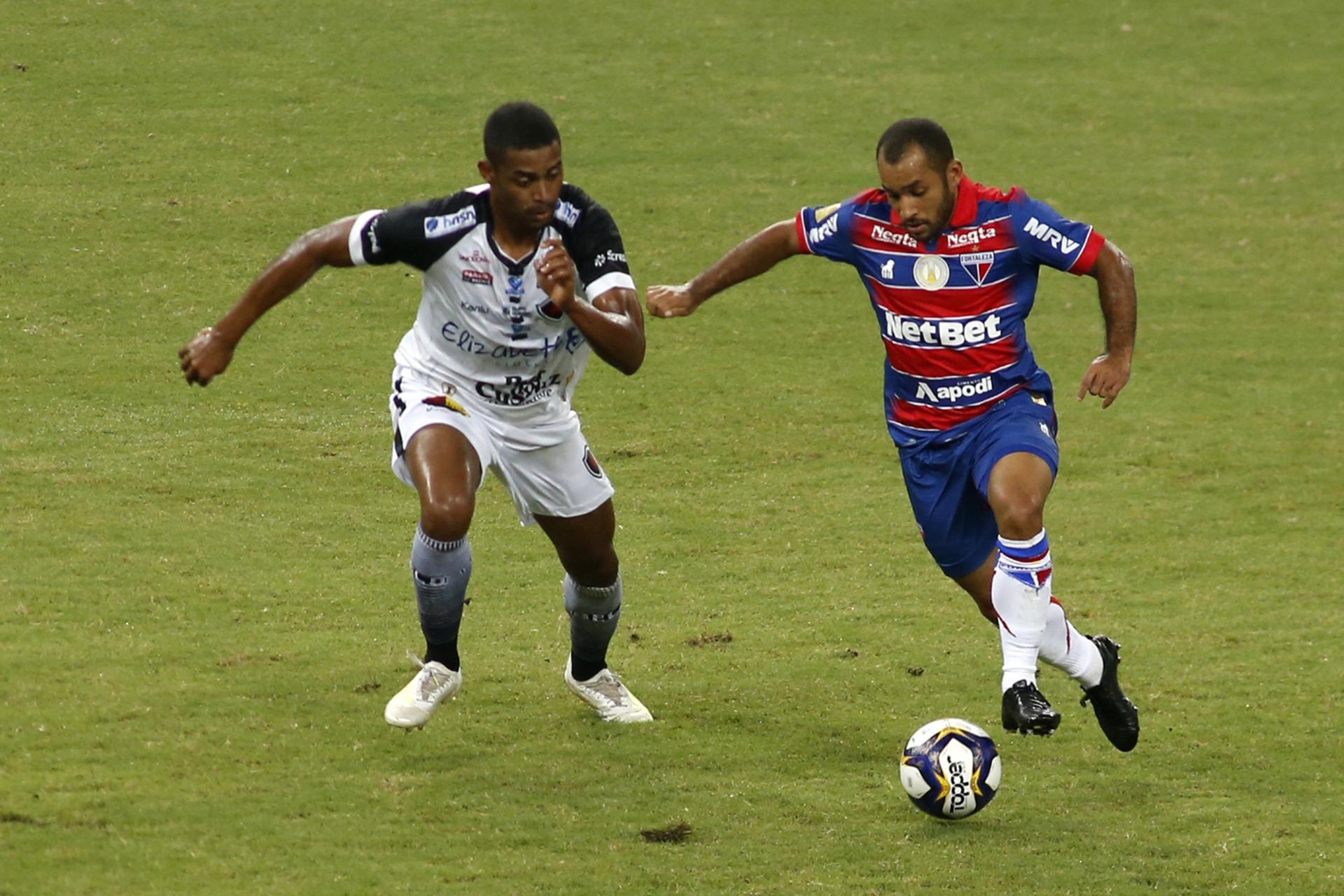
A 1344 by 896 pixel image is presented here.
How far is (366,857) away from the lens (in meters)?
6.06

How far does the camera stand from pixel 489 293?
704cm

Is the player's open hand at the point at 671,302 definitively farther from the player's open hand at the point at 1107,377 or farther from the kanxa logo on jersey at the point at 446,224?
the player's open hand at the point at 1107,377

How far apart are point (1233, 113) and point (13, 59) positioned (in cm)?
1259

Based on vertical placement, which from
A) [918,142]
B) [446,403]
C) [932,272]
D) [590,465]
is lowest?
[590,465]

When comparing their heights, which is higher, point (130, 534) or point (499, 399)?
point (499, 399)

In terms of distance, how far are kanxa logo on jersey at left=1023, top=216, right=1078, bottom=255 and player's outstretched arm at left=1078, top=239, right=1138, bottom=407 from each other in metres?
0.12

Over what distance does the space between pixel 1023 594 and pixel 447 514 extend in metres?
2.23

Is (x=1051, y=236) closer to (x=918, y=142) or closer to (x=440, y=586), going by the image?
(x=918, y=142)

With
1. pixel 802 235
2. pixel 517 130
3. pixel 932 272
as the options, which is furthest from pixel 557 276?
pixel 932 272

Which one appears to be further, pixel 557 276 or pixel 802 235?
pixel 802 235

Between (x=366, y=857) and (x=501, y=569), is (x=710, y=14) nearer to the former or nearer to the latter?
(x=501, y=569)

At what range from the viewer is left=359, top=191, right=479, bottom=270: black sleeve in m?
6.93

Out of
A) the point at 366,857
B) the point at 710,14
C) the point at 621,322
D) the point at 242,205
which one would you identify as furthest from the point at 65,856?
the point at 710,14

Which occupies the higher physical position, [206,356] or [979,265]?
[979,265]
